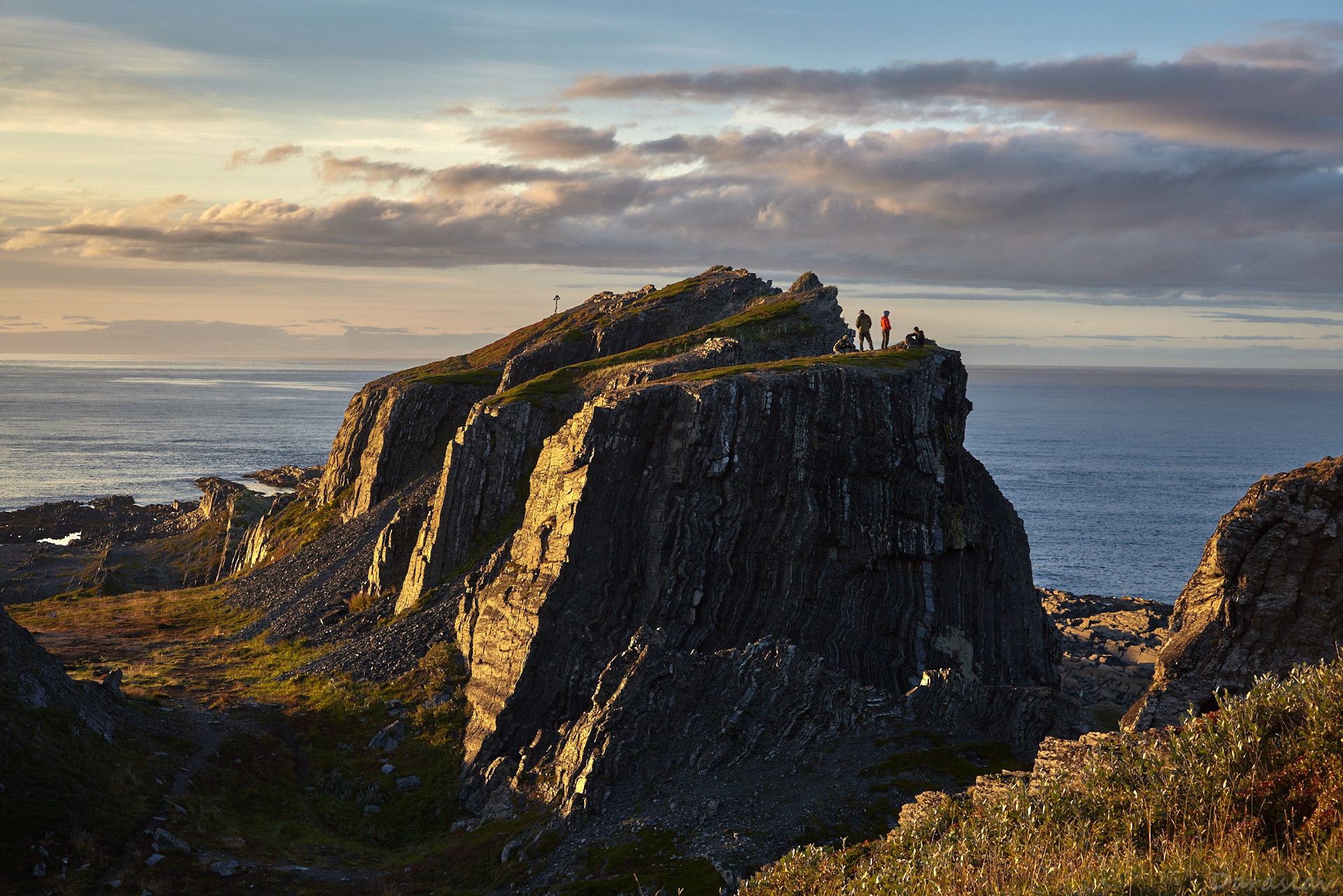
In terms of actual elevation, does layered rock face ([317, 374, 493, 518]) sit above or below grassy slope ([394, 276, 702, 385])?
below

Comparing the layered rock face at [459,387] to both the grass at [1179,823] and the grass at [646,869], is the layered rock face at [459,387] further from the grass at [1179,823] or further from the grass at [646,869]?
the grass at [1179,823]

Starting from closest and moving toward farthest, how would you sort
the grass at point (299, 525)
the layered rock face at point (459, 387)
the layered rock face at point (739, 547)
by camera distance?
the layered rock face at point (739, 547) → the layered rock face at point (459, 387) → the grass at point (299, 525)

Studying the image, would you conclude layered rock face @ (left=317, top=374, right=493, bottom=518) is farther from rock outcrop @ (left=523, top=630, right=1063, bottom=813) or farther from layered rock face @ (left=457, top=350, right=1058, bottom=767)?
rock outcrop @ (left=523, top=630, right=1063, bottom=813)

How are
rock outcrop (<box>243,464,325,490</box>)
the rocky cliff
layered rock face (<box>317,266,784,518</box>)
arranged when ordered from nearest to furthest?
the rocky cliff → layered rock face (<box>317,266,784,518</box>) → rock outcrop (<box>243,464,325,490</box>)

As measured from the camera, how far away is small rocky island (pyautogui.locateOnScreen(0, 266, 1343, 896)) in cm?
3238

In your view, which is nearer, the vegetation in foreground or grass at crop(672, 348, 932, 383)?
the vegetation in foreground

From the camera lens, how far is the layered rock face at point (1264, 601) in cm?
3078

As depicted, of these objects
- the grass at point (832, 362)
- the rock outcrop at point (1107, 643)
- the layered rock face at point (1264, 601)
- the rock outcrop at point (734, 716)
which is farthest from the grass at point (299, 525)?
the layered rock face at point (1264, 601)

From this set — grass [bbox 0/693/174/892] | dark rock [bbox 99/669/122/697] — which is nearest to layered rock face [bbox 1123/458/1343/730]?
grass [bbox 0/693/174/892]

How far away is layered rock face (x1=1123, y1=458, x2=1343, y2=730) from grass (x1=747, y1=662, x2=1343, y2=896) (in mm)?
11904

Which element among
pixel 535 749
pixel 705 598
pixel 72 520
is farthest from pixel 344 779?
pixel 72 520

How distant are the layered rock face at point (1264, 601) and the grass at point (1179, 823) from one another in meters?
11.9

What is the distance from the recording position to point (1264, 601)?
3134 cm

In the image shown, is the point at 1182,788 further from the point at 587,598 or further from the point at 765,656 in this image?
the point at 587,598
